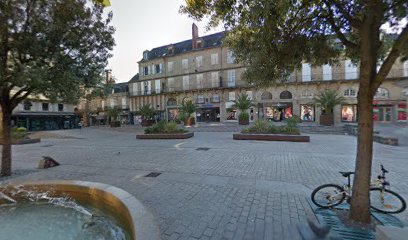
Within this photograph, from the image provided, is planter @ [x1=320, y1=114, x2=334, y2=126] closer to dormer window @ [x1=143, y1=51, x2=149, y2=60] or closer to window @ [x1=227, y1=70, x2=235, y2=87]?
window @ [x1=227, y1=70, x2=235, y2=87]

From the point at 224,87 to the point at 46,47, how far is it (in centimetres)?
3070

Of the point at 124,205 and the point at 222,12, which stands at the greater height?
the point at 222,12

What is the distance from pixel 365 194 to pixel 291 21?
134 inches

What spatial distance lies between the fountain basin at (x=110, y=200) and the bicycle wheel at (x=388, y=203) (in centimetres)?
417

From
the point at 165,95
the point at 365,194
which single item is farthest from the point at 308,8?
the point at 165,95

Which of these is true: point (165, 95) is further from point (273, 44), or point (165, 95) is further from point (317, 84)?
point (273, 44)

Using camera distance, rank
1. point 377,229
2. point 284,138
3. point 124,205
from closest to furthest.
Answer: point 377,229 < point 124,205 < point 284,138

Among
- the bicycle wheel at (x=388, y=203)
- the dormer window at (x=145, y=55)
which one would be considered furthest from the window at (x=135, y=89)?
the bicycle wheel at (x=388, y=203)

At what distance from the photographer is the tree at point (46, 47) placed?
5.58 metres

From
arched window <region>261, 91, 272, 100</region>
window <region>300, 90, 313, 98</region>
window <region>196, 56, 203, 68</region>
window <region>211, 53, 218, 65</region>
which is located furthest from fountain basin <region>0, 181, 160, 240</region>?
window <region>196, 56, 203, 68</region>

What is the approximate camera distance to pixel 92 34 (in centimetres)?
688

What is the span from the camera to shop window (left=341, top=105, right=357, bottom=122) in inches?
1105

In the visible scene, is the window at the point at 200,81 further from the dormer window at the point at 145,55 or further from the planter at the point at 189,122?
the dormer window at the point at 145,55

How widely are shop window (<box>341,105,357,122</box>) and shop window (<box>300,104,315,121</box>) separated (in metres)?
3.81
